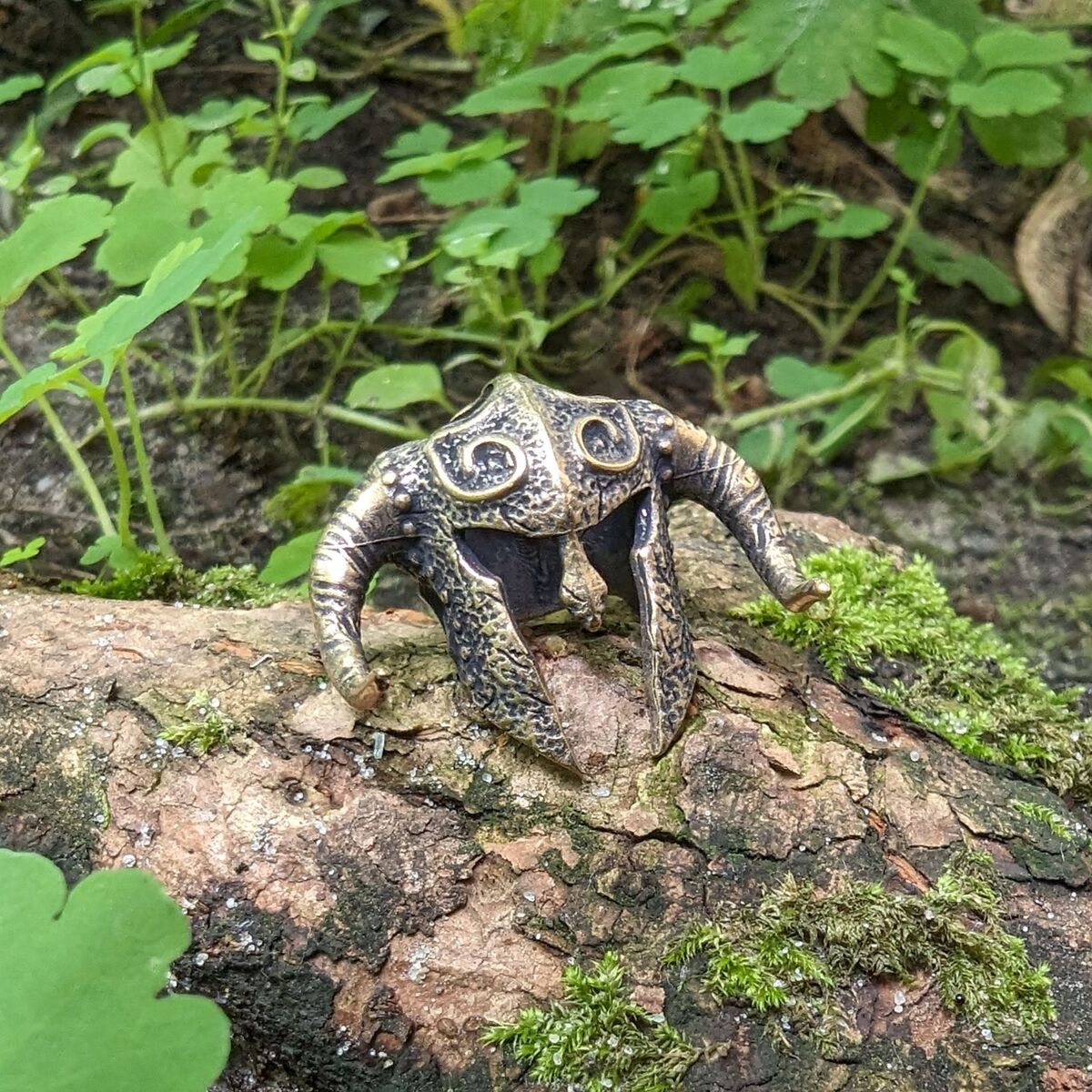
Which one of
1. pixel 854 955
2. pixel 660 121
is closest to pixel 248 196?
pixel 660 121

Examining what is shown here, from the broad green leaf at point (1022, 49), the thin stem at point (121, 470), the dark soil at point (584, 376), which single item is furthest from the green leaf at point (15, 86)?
the broad green leaf at point (1022, 49)

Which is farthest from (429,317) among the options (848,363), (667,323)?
(848,363)

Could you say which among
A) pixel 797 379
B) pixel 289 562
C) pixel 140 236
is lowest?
pixel 797 379

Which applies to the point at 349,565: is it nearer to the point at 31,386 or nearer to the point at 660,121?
the point at 31,386

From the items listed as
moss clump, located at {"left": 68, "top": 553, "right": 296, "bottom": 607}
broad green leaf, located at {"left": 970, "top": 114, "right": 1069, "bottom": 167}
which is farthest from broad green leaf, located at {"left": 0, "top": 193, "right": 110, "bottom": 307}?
broad green leaf, located at {"left": 970, "top": 114, "right": 1069, "bottom": 167}

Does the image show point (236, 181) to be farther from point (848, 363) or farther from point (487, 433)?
point (848, 363)

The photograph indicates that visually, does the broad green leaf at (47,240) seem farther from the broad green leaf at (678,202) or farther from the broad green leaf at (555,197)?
the broad green leaf at (678,202)
